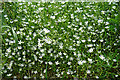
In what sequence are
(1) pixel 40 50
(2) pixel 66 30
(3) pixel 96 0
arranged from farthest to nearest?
(3) pixel 96 0 < (2) pixel 66 30 < (1) pixel 40 50

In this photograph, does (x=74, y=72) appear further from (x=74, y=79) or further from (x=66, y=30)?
(x=66, y=30)

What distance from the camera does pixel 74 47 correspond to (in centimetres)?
285

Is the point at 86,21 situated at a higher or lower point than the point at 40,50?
higher

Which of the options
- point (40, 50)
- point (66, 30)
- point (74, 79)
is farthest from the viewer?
point (66, 30)

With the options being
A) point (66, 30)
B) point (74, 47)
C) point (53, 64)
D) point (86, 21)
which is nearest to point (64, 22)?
point (66, 30)

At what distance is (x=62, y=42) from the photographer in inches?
116

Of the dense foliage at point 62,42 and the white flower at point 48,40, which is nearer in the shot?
the dense foliage at point 62,42

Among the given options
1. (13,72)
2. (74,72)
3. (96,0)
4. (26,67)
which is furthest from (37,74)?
(96,0)

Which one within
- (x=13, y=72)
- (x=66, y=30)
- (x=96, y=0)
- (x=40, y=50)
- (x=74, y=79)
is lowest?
(x=74, y=79)

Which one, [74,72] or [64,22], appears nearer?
[74,72]

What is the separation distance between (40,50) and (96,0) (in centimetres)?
218

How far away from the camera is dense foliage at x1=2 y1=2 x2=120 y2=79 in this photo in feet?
8.51

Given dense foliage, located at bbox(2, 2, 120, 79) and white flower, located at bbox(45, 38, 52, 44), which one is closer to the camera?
dense foliage, located at bbox(2, 2, 120, 79)

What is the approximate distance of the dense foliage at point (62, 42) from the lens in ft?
8.51
